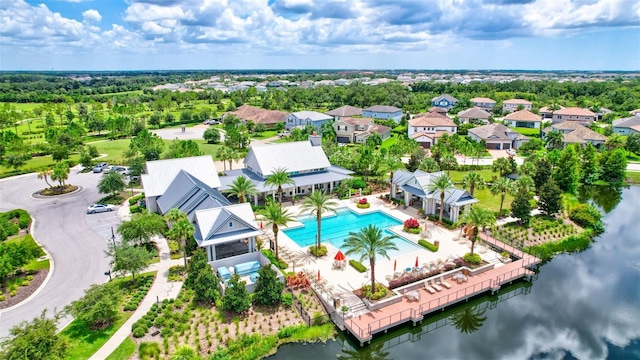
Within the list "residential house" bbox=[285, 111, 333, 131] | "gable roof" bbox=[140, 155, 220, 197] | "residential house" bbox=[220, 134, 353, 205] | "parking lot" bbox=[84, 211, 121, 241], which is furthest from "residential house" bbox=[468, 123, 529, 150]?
"parking lot" bbox=[84, 211, 121, 241]

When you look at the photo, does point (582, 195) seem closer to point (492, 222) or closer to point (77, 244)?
point (492, 222)

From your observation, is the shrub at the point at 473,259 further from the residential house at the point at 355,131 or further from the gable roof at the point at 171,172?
the residential house at the point at 355,131

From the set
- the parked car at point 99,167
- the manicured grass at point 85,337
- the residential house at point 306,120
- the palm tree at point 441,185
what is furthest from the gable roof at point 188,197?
the residential house at point 306,120

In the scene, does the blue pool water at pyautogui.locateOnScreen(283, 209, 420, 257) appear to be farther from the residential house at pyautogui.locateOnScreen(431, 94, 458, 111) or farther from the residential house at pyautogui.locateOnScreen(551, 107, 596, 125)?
the residential house at pyautogui.locateOnScreen(431, 94, 458, 111)

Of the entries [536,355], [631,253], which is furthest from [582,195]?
[536,355]

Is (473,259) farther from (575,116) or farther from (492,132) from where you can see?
(575,116)

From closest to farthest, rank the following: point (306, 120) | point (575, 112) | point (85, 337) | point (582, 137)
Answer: point (85, 337) < point (582, 137) < point (306, 120) < point (575, 112)

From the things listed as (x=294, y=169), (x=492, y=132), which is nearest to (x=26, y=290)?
(x=294, y=169)
